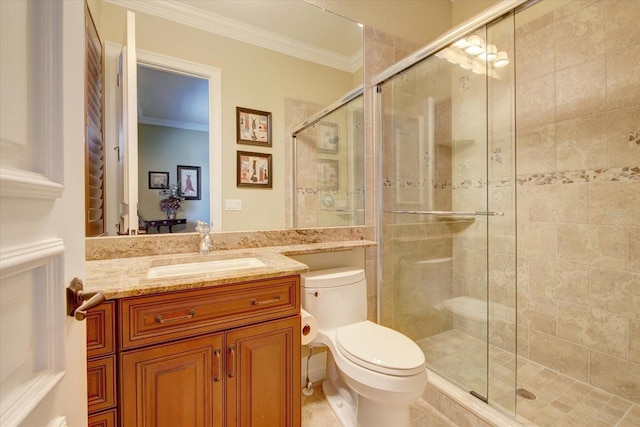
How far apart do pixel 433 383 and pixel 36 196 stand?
1947 mm

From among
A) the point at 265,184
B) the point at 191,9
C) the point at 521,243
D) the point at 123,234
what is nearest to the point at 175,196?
the point at 123,234

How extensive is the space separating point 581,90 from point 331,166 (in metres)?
1.62

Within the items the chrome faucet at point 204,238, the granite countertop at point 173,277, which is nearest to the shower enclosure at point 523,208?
the granite countertop at point 173,277

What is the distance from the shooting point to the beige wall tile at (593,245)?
1639 mm

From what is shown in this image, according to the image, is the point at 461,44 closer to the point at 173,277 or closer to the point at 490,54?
the point at 490,54

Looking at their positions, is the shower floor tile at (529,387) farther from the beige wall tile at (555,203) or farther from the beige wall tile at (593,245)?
the beige wall tile at (555,203)

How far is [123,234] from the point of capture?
1.35 m

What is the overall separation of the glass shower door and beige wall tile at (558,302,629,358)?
1.08 ft

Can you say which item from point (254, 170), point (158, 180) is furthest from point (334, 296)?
point (158, 180)

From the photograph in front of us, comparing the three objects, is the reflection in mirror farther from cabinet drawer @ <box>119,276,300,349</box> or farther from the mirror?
cabinet drawer @ <box>119,276,300,349</box>

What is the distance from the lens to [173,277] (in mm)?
1058

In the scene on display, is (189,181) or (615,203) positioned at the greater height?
(189,181)

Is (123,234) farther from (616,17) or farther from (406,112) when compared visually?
(616,17)

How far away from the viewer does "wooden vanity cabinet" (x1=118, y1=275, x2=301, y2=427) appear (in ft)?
3.10
